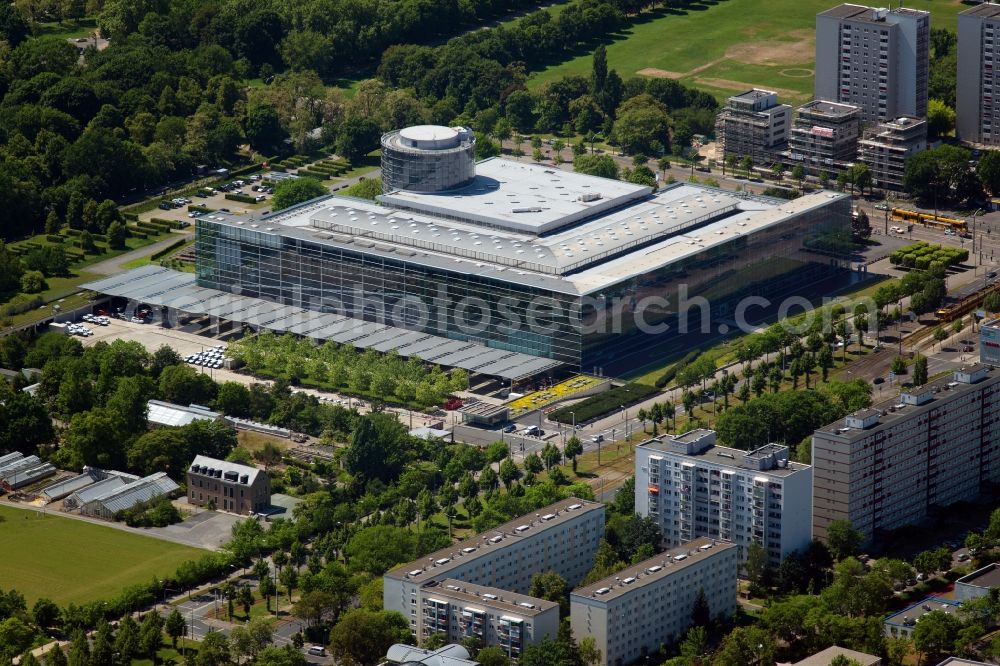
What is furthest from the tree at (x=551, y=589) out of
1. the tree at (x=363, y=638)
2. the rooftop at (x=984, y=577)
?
the rooftop at (x=984, y=577)

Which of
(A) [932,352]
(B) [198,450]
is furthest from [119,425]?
(A) [932,352]

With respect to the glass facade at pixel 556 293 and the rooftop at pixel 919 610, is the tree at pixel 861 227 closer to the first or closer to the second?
the glass facade at pixel 556 293

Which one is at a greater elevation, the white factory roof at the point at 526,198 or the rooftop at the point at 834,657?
the white factory roof at the point at 526,198

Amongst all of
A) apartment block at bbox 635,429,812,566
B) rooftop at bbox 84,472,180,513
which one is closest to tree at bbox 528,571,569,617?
apartment block at bbox 635,429,812,566

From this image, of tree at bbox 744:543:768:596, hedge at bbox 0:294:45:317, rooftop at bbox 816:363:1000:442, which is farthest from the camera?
hedge at bbox 0:294:45:317

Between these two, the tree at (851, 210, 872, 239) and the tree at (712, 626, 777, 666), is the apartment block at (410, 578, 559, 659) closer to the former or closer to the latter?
the tree at (712, 626, 777, 666)
